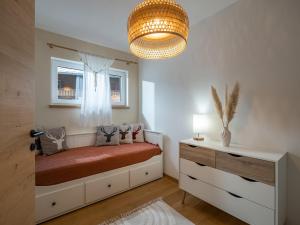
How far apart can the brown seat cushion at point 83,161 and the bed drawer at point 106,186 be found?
0.12 metres

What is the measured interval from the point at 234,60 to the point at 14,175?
2.14 metres

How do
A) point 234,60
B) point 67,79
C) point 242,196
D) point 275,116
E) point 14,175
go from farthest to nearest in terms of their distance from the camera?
1. point 67,79
2. point 234,60
3. point 275,116
4. point 242,196
5. point 14,175

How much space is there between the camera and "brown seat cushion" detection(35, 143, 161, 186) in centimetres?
163

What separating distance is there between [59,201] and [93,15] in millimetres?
2234

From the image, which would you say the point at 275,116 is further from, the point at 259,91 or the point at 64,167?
the point at 64,167

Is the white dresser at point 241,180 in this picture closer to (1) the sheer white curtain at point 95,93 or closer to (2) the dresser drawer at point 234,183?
(2) the dresser drawer at point 234,183

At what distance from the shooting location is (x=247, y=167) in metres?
1.38

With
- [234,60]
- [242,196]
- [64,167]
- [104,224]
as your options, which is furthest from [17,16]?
[242,196]

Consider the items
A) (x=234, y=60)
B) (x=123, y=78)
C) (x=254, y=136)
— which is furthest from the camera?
(x=123, y=78)

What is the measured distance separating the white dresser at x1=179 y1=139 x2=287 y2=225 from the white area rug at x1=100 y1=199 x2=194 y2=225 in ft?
1.07

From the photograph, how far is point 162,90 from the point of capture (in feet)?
8.87

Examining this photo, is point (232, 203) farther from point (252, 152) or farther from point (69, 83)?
point (69, 83)

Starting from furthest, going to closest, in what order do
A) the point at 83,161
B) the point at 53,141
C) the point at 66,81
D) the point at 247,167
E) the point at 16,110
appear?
the point at 66,81 → the point at 53,141 → the point at 83,161 → the point at 247,167 → the point at 16,110

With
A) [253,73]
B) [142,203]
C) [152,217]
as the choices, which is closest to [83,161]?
[142,203]
